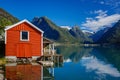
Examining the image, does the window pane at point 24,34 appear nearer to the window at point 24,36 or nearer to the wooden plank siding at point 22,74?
the window at point 24,36

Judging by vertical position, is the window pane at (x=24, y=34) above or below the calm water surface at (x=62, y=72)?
above

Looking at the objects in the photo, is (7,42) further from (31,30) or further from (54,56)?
(54,56)

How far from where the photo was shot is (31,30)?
43.2m

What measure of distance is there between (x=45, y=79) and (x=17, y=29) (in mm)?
17271

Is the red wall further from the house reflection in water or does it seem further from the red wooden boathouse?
the house reflection in water

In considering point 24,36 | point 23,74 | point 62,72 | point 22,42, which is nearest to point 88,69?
point 62,72

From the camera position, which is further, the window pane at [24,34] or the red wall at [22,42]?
the window pane at [24,34]

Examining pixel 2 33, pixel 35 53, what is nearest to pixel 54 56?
pixel 35 53

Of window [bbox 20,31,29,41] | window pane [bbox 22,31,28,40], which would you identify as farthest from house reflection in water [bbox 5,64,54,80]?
window pane [bbox 22,31,28,40]

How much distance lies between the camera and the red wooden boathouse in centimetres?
4203

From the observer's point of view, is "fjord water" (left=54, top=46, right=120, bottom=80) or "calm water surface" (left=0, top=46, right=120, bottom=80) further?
"fjord water" (left=54, top=46, right=120, bottom=80)

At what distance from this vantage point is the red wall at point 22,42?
138 feet

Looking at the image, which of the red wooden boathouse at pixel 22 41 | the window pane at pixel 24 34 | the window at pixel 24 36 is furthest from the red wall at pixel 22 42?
the window pane at pixel 24 34

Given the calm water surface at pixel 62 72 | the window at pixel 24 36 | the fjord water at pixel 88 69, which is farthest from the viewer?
the window at pixel 24 36
